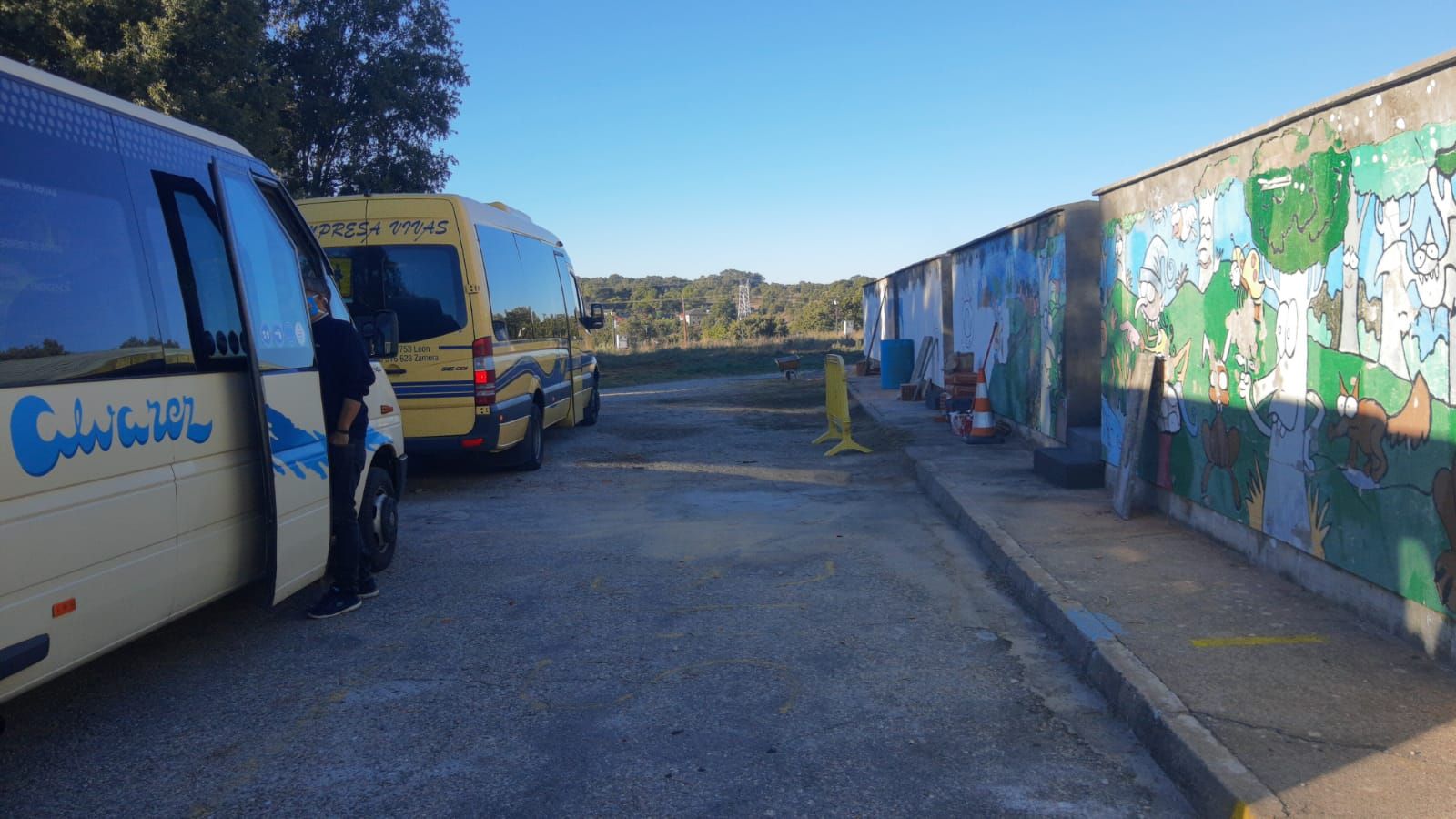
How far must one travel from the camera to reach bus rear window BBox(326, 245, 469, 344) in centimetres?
976

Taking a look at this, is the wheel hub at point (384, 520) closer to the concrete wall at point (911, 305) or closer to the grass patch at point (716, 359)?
the concrete wall at point (911, 305)

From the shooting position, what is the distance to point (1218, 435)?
6527 millimetres

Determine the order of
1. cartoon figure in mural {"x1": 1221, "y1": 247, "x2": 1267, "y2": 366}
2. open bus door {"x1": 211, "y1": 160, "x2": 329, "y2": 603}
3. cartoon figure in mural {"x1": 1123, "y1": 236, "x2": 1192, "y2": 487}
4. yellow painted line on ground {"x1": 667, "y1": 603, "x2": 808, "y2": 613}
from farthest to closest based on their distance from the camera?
cartoon figure in mural {"x1": 1123, "y1": 236, "x2": 1192, "y2": 487}, cartoon figure in mural {"x1": 1221, "y1": 247, "x2": 1267, "y2": 366}, yellow painted line on ground {"x1": 667, "y1": 603, "x2": 808, "y2": 613}, open bus door {"x1": 211, "y1": 160, "x2": 329, "y2": 603}

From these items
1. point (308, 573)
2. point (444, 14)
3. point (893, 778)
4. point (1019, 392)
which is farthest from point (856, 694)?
point (444, 14)

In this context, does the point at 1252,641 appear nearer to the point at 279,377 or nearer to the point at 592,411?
the point at 279,377

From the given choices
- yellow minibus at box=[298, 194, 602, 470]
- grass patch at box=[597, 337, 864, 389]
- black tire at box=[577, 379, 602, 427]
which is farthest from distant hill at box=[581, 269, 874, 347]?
yellow minibus at box=[298, 194, 602, 470]

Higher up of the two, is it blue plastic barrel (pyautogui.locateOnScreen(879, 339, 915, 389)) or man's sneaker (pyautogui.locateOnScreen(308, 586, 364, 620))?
blue plastic barrel (pyautogui.locateOnScreen(879, 339, 915, 389))

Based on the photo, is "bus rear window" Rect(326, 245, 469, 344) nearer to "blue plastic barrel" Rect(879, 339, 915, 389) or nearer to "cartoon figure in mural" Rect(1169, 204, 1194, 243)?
"cartoon figure in mural" Rect(1169, 204, 1194, 243)

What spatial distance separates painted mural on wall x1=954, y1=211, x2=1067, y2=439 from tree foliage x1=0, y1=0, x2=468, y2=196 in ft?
35.4

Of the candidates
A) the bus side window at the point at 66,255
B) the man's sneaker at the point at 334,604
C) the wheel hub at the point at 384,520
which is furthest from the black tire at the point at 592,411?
the bus side window at the point at 66,255

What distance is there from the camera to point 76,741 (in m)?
4.12

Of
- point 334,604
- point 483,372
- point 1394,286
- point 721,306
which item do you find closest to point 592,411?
point 483,372

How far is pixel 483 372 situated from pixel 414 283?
3.58ft

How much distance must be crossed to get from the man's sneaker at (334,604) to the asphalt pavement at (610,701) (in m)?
0.11
